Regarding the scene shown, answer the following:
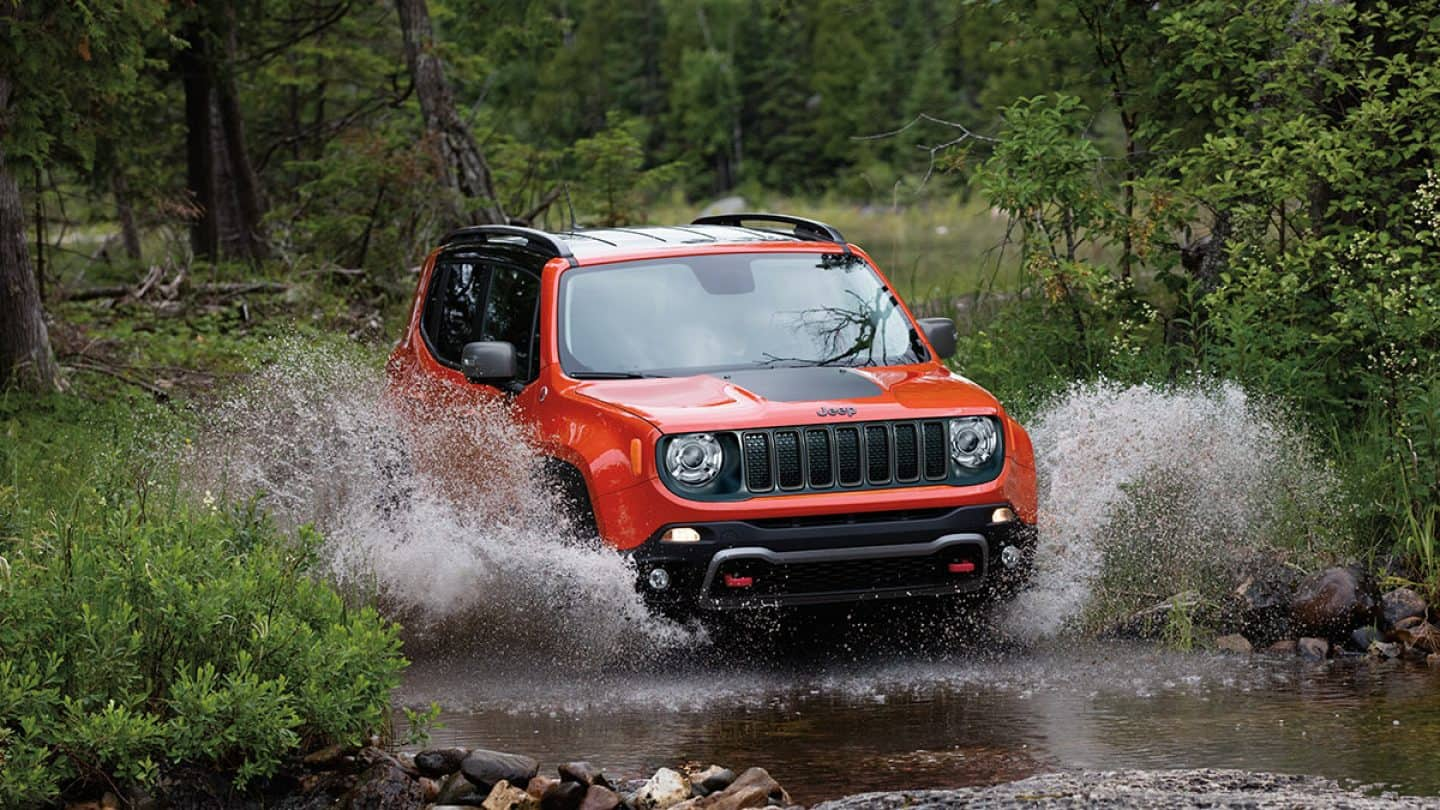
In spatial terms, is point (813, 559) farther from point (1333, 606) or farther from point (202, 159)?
point (202, 159)

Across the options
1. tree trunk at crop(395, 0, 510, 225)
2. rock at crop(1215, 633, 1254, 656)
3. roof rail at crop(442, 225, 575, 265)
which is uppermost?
tree trunk at crop(395, 0, 510, 225)

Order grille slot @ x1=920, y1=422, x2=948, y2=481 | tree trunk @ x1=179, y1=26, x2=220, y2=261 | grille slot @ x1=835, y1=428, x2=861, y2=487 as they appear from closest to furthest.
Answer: grille slot @ x1=835, y1=428, x2=861, y2=487 < grille slot @ x1=920, y1=422, x2=948, y2=481 < tree trunk @ x1=179, y1=26, x2=220, y2=261

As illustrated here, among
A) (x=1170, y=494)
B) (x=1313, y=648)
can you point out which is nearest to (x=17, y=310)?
(x=1170, y=494)

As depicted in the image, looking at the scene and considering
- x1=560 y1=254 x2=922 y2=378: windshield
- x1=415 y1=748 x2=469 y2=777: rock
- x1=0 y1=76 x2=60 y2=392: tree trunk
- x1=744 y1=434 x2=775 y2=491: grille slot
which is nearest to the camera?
x1=415 y1=748 x2=469 y2=777: rock

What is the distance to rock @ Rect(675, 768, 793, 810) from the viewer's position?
6.27 metres

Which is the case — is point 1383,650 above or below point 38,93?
below

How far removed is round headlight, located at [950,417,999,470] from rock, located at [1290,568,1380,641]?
190cm

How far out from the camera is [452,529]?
9211 mm

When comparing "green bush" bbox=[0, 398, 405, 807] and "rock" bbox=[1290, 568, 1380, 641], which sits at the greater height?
"green bush" bbox=[0, 398, 405, 807]

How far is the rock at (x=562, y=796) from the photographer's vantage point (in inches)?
249

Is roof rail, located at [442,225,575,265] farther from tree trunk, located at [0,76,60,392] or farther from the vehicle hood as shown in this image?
tree trunk, located at [0,76,60,392]

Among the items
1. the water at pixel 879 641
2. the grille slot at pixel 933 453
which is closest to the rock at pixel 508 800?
the water at pixel 879 641

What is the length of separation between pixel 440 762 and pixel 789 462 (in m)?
2.38

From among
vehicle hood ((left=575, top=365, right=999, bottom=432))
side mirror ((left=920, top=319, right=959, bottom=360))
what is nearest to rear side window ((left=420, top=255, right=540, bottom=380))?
vehicle hood ((left=575, top=365, right=999, bottom=432))
